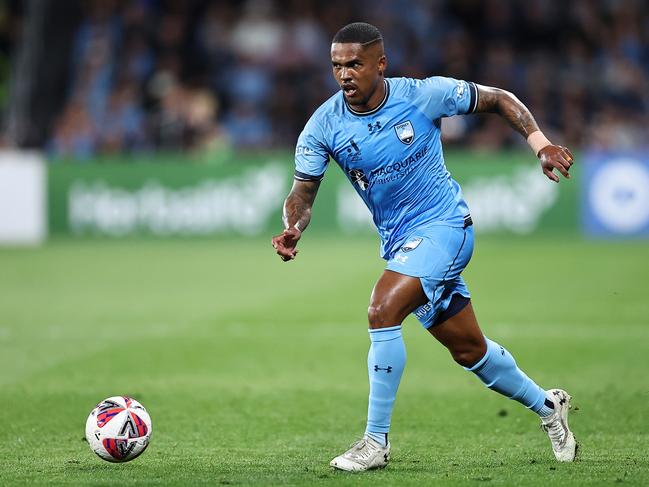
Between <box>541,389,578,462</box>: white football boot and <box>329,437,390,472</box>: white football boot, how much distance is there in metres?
0.95

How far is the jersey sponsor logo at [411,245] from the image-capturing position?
6277 mm

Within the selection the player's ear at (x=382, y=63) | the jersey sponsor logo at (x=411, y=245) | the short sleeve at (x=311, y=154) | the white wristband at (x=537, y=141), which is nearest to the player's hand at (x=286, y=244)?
the short sleeve at (x=311, y=154)

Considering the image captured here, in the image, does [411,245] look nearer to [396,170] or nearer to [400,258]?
[400,258]

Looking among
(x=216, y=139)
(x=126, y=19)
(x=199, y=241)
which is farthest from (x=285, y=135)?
(x=126, y=19)

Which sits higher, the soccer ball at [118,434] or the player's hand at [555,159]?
the player's hand at [555,159]

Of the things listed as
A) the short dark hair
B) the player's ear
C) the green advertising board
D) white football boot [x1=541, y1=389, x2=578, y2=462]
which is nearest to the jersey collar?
the player's ear

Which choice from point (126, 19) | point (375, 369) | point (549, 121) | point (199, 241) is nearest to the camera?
point (375, 369)

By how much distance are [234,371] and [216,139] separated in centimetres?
1266

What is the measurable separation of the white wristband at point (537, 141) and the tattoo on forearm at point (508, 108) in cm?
3

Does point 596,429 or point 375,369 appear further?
point 596,429

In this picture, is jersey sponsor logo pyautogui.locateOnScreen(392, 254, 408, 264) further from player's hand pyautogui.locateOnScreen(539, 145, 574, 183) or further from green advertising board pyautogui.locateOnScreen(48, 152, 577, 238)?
green advertising board pyautogui.locateOnScreen(48, 152, 577, 238)

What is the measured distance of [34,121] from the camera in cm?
2395

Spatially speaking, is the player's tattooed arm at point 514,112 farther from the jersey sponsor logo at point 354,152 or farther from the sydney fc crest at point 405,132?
the jersey sponsor logo at point 354,152

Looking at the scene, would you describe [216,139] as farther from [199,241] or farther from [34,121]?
[34,121]
